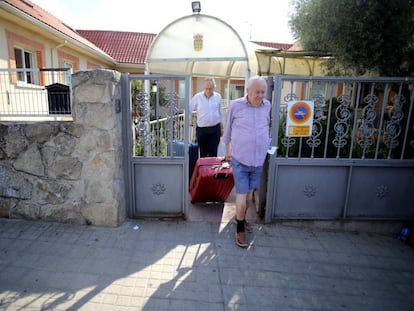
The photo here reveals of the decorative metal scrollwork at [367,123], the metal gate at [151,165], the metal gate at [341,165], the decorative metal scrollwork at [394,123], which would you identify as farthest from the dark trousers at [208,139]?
the decorative metal scrollwork at [394,123]

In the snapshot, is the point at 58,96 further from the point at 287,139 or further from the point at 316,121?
the point at 316,121

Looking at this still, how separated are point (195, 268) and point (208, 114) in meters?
2.46

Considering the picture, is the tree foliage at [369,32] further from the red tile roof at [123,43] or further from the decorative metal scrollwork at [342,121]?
the red tile roof at [123,43]

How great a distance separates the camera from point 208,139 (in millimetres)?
4605

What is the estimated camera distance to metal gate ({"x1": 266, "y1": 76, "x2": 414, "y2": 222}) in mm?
3283

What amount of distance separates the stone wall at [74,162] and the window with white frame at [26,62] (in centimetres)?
574

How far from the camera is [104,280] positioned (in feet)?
7.77

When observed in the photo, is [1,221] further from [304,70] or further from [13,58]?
[304,70]

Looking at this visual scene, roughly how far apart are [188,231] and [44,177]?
5.68 feet

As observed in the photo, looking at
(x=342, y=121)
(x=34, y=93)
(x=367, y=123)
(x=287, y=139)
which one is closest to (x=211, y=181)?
(x=287, y=139)

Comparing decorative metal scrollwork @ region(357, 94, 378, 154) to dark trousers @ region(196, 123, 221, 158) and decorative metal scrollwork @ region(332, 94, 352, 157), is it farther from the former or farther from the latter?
dark trousers @ region(196, 123, 221, 158)

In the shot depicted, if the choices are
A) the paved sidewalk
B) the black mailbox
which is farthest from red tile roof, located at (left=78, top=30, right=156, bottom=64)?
the paved sidewalk

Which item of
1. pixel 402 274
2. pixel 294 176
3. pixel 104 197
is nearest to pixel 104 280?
pixel 104 197

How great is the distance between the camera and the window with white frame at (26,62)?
26.4 feet
